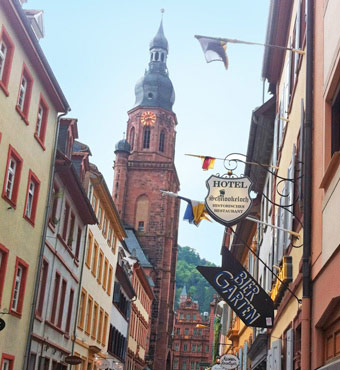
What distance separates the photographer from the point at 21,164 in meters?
19.5

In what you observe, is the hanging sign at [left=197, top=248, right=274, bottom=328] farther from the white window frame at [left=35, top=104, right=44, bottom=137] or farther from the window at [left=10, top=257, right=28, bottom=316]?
the white window frame at [left=35, top=104, right=44, bottom=137]

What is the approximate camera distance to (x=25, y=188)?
20188 millimetres

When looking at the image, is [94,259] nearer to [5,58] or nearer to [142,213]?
[5,58]

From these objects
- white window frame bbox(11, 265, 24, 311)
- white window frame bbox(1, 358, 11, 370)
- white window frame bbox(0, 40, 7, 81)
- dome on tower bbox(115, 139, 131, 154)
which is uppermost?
dome on tower bbox(115, 139, 131, 154)

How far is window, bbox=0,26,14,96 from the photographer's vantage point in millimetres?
17438

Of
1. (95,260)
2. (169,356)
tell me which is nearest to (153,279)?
(169,356)

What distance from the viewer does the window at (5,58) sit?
17438 millimetres

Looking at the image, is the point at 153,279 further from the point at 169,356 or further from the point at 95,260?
the point at 95,260

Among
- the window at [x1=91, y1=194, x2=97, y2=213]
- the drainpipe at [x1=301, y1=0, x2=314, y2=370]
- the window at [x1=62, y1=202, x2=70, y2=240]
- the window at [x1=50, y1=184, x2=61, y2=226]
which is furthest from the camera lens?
the window at [x1=91, y1=194, x2=97, y2=213]

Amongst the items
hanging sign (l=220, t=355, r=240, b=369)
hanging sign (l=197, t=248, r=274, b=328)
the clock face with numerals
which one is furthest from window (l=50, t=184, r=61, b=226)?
the clock face with numerals

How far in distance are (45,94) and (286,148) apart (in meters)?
9.29

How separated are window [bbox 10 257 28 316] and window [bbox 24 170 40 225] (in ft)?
4.27

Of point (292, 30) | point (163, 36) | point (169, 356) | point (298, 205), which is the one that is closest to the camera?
point (298, 205)

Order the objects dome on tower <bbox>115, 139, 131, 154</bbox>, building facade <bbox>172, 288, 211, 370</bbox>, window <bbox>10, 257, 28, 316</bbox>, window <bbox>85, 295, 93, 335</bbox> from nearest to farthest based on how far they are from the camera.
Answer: window <bbox>10, 257, 28, 316</bbox> < window <bbox>85, 295, 93, 335</bbox> < dome on tower <bbox>115, 139, 131, 154</bbox> < building facade <bbox>172, 288, 211, 370</bbox>
